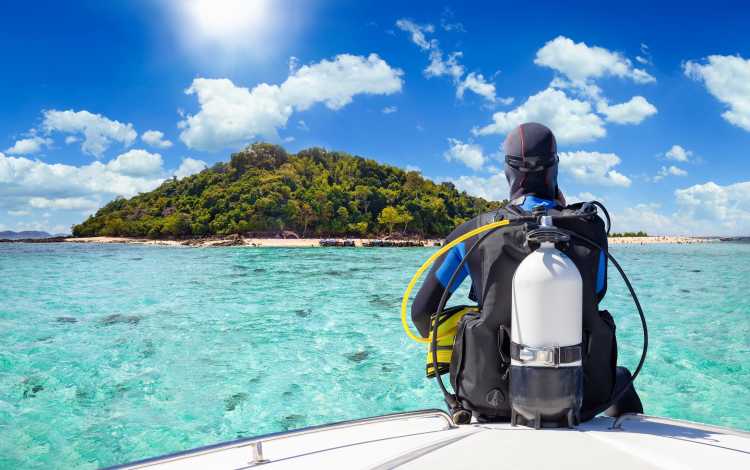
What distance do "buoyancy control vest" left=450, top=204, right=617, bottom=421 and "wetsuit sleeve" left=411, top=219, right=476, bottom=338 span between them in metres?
0.09

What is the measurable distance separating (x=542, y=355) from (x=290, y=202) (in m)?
57.5

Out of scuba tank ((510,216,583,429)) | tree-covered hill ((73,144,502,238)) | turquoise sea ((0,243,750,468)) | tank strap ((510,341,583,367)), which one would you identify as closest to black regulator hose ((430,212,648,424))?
scuba tank ((510,216,583,429))

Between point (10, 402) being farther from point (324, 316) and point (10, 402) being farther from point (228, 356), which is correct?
point (324, 316)

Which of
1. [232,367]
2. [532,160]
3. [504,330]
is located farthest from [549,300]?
[232,367]

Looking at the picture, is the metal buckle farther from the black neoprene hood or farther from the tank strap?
the black neoprene hood

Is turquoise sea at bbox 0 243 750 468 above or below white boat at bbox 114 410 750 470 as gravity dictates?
below

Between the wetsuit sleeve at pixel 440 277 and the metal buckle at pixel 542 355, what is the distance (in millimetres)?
459

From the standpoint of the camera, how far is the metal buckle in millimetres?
1524

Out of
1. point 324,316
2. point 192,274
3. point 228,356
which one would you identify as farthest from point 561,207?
point 192,274

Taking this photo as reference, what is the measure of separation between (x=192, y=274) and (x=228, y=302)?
7.48 m

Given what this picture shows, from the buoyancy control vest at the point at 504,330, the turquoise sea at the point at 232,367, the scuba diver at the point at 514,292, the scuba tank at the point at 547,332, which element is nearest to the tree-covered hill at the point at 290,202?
the turquoise sea at the point at 232,367

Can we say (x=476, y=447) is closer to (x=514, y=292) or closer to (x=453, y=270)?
(x=514, y=292)

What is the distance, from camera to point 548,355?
153 centimetres

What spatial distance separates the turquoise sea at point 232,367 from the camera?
12.5 ft
